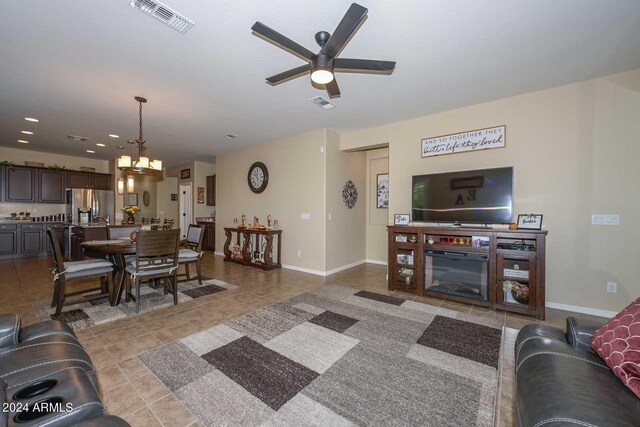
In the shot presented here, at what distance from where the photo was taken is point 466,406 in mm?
1592

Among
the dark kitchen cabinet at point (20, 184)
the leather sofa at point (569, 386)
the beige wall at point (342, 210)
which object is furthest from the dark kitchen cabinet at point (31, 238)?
the leather sofa at point (569, 386)

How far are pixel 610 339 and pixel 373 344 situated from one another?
5.00ft

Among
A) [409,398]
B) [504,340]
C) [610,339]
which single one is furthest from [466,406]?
[504,340]

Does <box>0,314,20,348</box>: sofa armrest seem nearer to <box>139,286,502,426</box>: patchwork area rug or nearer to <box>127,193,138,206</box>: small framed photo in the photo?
<box>139,286,502,426</box>: patchwork area rug

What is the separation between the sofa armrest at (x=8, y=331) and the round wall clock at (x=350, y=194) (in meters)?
4.57

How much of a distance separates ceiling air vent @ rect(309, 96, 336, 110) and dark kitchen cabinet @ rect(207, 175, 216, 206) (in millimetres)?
5159

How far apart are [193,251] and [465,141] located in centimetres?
443

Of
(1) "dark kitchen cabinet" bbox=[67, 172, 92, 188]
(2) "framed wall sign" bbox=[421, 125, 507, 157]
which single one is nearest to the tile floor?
(2) "framed wall sign" bbox=[421, 125, 507, 157]

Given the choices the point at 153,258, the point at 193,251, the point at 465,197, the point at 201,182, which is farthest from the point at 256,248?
the point at 465,197

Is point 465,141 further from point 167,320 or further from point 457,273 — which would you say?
point 167,320

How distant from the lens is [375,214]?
6016mm

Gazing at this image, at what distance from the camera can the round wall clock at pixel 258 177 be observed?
19.1ft

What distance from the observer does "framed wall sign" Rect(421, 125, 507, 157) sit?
11.7ft

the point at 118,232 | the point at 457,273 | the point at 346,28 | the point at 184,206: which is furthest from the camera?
the point at 184,206
